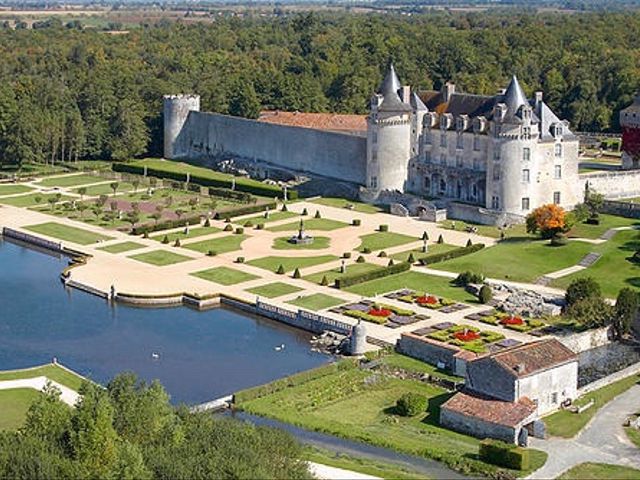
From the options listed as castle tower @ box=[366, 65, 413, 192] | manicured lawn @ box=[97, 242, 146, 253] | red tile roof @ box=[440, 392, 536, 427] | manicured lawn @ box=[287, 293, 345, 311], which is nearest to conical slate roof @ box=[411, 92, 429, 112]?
castle tower @ box=[366, 65, 413, 192]

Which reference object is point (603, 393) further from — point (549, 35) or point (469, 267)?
point (549, 35)

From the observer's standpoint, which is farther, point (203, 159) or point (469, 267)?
point (203, 159)

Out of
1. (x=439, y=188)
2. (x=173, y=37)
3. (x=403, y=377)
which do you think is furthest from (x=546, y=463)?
(x=173, y=37)

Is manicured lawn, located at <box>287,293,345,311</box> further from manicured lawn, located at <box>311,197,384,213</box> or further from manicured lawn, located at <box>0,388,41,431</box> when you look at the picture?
manicured lawn, located at <box>311,197,384,213</box>

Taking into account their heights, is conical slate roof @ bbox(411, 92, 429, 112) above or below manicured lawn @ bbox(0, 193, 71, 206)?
above

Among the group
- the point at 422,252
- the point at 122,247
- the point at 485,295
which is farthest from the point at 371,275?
the point at 122,247

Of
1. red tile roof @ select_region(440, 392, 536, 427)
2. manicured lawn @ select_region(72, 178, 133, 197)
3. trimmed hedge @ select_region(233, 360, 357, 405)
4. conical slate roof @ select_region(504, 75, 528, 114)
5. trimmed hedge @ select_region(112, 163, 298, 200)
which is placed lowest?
trimmed hedge @ select_region(233, 360, 357, 405)

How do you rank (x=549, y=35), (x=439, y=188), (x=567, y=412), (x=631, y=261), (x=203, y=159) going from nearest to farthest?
(x=567, y=412)
(x=631, y=261)
(x=439, y=188)
(x=203, y=159)
(x=549, y=35)
